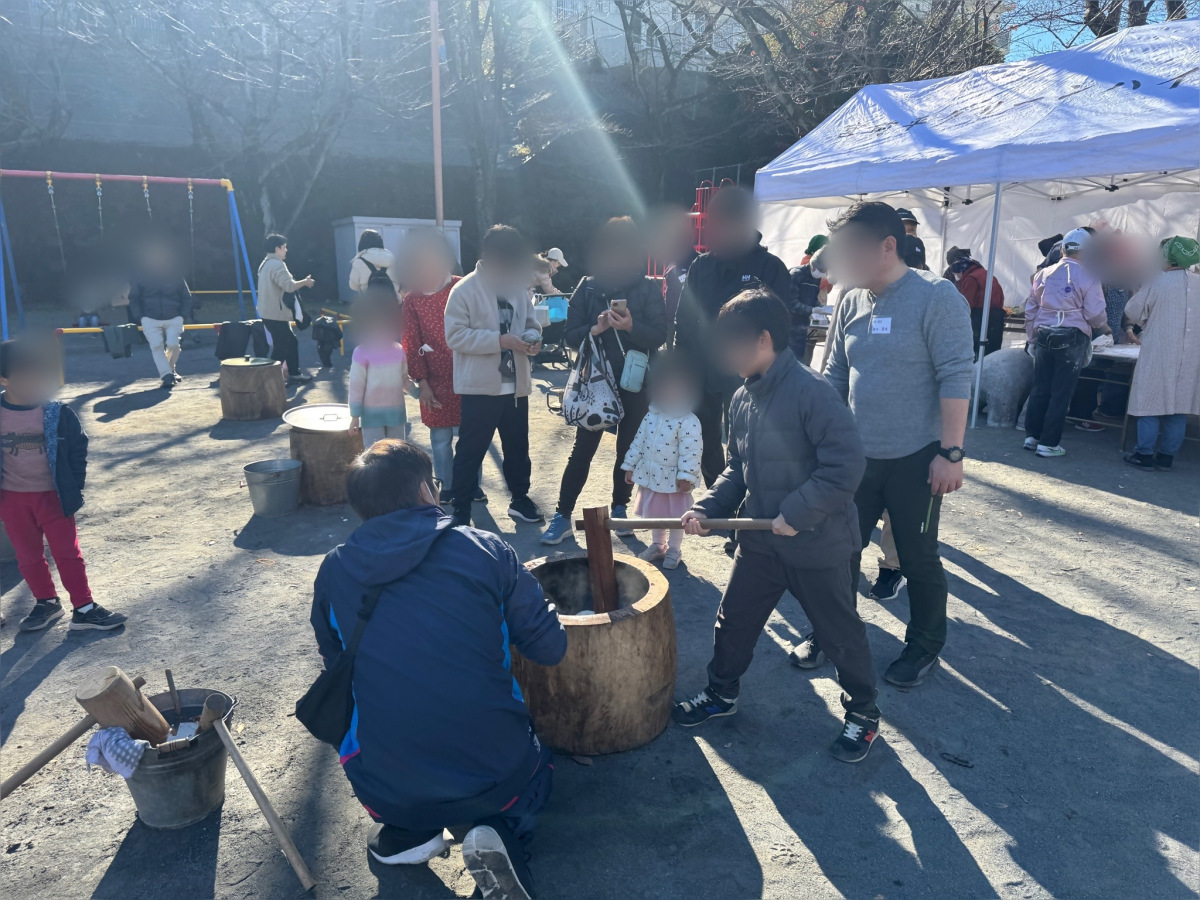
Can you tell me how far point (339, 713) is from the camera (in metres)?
2.24

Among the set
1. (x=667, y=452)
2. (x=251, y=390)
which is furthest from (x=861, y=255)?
(x=251, y=390)

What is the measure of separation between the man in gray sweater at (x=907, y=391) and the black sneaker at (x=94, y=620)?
3.56 m

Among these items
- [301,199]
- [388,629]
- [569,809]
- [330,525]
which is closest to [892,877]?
[569,809]

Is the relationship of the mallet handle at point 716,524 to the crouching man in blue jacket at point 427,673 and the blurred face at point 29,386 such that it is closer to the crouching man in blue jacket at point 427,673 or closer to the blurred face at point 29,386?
the crouching man in blue jacket at point 427,673

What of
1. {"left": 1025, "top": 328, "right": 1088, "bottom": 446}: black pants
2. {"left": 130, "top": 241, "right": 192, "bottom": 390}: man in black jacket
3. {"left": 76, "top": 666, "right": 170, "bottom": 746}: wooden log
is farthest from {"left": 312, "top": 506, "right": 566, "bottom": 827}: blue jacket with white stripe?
{"left": 130, "top": 241, "right": 192, "bottom": 390}: man in black jacket

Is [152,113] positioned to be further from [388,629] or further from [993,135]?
[388,629]

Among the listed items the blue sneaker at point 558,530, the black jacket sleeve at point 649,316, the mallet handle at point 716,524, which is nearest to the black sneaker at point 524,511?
the blue sneaker at point 558,530

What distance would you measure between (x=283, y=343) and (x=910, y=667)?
8613 mm

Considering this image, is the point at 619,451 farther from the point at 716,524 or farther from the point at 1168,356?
the point at 1168,356

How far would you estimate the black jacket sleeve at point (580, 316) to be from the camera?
15.9 feet

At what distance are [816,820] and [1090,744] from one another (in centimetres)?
121

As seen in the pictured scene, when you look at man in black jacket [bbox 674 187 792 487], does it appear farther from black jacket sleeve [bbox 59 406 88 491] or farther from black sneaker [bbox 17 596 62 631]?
black sneaker [bbox 17 596 62 631]

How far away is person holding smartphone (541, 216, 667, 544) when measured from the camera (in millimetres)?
4707

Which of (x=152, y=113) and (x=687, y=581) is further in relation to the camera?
(x=152, y=113)
